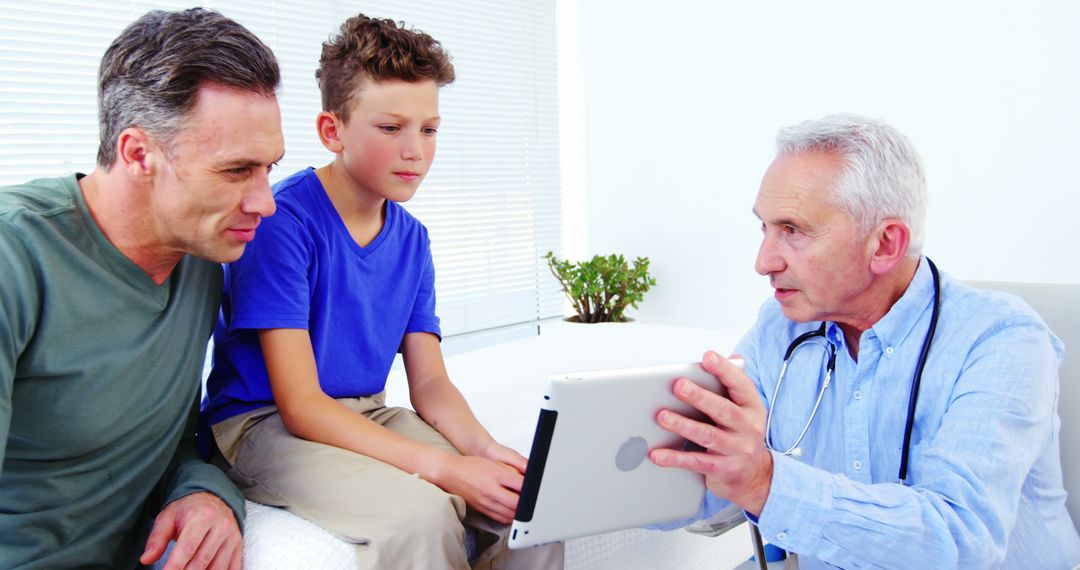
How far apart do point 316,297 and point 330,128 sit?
12.9 inches

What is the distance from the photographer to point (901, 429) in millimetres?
1312

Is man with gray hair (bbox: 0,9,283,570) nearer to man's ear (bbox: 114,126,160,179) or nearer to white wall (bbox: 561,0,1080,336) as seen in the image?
man's ear (bbox: 114,126,160,179)

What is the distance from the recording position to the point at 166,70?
1165 millimetres

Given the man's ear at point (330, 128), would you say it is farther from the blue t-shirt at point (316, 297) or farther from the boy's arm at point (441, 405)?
the boy's arm at point (441, 405)

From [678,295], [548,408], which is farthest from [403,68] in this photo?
[678,295]

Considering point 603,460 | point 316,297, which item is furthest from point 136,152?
point 603,460

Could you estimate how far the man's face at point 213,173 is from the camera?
119cm

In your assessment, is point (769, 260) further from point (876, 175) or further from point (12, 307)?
point (12, 307)

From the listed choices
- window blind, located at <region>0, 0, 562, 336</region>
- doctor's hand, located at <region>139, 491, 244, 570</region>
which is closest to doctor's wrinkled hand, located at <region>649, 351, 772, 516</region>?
doctor's hand, located at <region>139, 491, 244, 570</region>

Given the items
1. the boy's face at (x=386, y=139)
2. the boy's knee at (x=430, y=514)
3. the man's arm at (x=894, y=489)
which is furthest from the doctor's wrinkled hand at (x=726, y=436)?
the boy's face at (x=386, y=139)

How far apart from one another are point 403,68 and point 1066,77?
2353mm

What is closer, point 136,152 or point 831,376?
point 136,152

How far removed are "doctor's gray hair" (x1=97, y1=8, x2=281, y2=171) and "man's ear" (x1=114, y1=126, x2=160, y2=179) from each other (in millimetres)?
11

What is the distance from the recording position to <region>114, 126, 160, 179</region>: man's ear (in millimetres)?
1186
